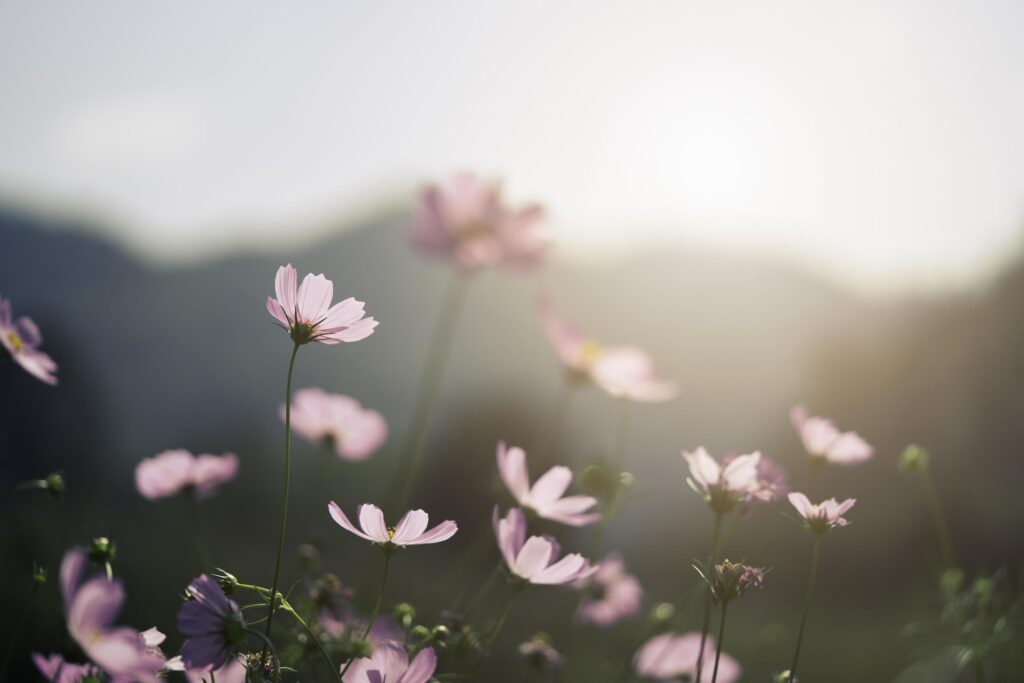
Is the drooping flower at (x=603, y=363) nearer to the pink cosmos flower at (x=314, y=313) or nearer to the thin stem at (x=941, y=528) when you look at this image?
the thin stem at (x=941, y=528)

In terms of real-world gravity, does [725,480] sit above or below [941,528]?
above

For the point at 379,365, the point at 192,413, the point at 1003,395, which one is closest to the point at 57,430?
the point at 192,413

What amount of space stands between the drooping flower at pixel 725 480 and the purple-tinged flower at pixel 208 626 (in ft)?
1.34

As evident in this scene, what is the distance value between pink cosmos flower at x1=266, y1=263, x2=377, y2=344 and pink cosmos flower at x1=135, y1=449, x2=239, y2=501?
1.13 ft

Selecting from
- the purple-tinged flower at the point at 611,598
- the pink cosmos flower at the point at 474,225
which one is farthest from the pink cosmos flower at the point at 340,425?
the purple-tinged flower at the point at 611,598

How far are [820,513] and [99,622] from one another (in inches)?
23.8

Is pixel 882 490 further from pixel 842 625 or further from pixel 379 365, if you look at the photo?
pixel 379 365

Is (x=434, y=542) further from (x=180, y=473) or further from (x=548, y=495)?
(x=180, y=473)

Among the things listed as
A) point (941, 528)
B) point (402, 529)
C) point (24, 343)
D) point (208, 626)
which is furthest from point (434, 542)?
point (941, 528)

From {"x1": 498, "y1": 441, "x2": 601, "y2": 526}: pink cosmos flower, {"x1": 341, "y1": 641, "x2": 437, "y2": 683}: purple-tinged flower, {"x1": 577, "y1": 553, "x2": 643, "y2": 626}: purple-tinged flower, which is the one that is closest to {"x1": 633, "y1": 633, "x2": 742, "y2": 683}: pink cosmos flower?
{"x1": 577, "y1": 553, "x2": 643, "y2": 626}: purple-tinged flower

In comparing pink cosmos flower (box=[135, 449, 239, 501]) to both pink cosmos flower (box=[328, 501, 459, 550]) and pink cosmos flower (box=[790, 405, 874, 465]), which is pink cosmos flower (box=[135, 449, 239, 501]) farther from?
pink cosmos flower (box=[790, 405, 874, 465])

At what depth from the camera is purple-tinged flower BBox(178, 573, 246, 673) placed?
64 cm

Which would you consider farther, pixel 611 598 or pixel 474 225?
pixel 611 598

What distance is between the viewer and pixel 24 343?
0.93 meters
